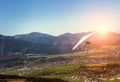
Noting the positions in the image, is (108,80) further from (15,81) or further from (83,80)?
(15,81)

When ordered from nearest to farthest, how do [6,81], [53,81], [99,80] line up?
[6,81] → [53,81] → [99,80]

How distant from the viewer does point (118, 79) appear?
585 ft

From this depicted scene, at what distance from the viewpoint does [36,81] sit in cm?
12900

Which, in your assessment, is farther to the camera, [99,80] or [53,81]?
[99,80]

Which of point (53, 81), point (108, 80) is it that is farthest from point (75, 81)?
point (53, 81)

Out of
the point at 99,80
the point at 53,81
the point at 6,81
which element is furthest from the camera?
the point at 99,80

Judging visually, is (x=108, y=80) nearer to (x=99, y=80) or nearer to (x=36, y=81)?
(x=99, y=80)

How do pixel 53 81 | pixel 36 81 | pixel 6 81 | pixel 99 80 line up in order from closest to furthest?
pixel 6 81 < pixel 36 81 < pixel 53 81 < pixel 99 80

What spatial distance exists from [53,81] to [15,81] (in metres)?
24.1

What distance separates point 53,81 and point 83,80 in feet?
165

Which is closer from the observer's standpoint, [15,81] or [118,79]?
[15,81]

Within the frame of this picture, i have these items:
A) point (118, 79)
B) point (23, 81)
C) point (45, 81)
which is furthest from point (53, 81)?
point (118, 79)

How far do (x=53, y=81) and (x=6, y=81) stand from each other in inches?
1133

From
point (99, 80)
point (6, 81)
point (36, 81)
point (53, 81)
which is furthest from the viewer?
point (99, 80)
